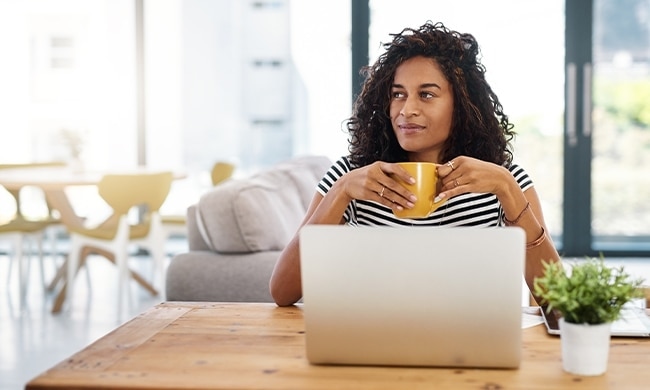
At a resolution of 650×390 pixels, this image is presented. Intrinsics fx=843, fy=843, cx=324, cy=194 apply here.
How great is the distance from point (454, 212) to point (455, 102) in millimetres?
257

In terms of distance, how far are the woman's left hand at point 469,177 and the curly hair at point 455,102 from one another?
1.48 feet

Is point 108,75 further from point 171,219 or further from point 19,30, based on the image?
point 171,219

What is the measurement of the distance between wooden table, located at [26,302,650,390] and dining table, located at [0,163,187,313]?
3191mm

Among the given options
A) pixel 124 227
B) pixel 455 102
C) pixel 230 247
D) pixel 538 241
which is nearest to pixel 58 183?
pixel 124 227

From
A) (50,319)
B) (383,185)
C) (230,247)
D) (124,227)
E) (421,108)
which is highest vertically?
(421,108)

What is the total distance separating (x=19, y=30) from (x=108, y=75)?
0.74 m

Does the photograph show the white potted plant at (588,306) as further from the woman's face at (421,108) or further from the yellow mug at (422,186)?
the woman's face at (421,108)

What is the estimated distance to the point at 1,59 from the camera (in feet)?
20.8

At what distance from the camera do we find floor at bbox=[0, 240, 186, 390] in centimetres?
354

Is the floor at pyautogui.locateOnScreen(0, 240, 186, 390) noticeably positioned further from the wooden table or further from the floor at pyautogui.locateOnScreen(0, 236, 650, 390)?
the wooden table

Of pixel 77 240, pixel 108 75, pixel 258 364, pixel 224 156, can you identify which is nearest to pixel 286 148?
pixel 224 156

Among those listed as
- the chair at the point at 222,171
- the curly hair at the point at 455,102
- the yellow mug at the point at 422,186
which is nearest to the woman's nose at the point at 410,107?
the curly hair at the point at 455,102

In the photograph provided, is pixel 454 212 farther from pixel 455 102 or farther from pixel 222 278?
pixel 222 278

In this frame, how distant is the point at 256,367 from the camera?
1.20 meters
